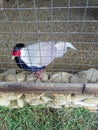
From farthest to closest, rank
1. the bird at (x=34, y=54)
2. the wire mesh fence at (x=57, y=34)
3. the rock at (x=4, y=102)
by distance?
1. the wire mesh fence at (x=57, y=34)
2. the rock at (x=4, y=102)
3. the bird at (x=34, y=54)

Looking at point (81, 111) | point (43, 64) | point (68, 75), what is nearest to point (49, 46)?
point (43, 64)

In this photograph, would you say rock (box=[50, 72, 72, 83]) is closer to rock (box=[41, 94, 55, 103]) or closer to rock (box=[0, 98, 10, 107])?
rock (box=[41, 94, 55, 103])

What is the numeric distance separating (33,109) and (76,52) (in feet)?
2.34

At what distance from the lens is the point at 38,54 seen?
5.26ft

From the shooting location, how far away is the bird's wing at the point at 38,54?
5.27 feet

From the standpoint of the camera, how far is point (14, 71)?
5.81 ft

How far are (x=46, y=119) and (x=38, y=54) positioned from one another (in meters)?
0.53

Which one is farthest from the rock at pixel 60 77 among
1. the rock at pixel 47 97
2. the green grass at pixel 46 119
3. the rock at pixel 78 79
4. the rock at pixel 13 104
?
the rock at pixel 13 104

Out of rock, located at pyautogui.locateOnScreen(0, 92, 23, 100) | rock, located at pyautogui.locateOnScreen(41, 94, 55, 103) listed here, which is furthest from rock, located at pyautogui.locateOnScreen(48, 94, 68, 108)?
rock, located at pyautogui.locateOnScreen(0, 92, 23, 100)

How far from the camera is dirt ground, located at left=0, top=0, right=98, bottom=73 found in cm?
196

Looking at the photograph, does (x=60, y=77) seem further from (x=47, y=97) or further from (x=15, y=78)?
(x=15, y=78)

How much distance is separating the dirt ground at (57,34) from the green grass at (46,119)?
1.17 feet

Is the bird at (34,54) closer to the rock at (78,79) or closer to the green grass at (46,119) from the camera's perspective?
the rock at (78,79)

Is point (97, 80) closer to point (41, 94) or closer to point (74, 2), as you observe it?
point (41, 94)
